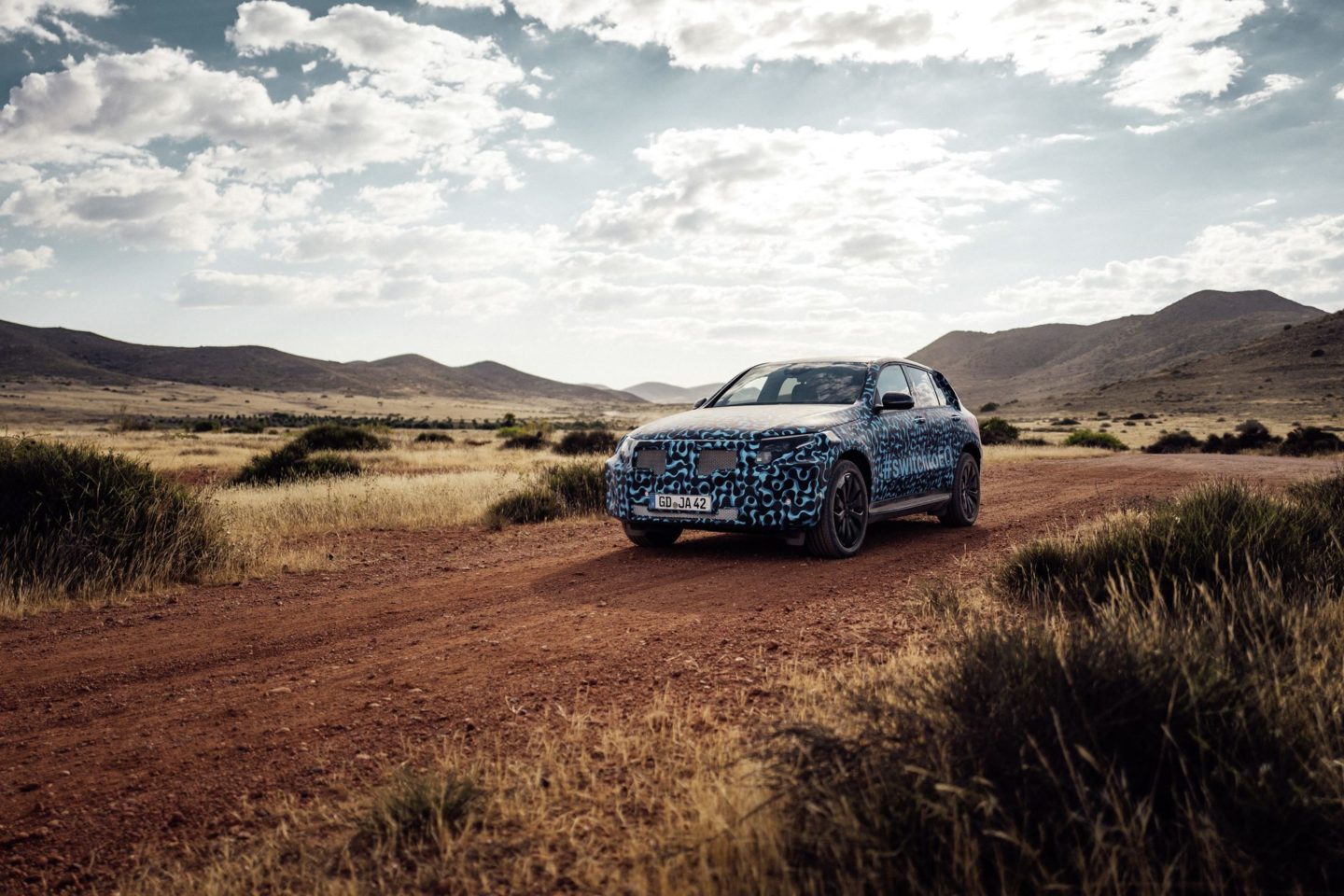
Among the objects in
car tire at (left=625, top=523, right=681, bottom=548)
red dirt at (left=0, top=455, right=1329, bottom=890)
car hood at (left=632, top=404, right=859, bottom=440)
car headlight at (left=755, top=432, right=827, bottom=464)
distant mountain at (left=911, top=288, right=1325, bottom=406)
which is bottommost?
red dirt at (left=0, top=455, right=1329, bottom=890)

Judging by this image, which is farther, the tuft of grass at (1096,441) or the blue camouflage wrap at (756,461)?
the tuft of grass at (1096,441)

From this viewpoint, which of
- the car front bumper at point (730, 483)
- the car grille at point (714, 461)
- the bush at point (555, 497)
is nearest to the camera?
the car front bumper at point (730, 483)

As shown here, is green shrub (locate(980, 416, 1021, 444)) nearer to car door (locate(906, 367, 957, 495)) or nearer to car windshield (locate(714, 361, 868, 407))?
car door (locate(906, 367, 957, 495))

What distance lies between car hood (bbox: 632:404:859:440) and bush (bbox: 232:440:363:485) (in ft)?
42.8

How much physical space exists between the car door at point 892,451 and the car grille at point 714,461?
162 cm

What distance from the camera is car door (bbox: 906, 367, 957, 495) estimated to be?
406 inches

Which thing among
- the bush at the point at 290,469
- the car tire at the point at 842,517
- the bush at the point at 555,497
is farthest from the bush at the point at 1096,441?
the car tire at the point at 842,517

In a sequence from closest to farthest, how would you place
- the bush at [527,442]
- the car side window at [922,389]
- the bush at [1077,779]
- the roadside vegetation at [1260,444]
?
the bush at [1077,779]
the car side window at [922,389]
the roadside vegetation at [1260,444]
the bush at [527,442]

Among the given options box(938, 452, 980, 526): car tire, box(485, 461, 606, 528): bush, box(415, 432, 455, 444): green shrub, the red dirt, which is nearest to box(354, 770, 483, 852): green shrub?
the red dirt

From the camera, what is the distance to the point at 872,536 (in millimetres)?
10469

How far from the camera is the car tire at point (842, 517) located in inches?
337

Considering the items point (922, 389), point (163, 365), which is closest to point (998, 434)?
point (922, 389)

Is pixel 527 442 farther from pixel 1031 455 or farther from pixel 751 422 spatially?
pixel 751 422

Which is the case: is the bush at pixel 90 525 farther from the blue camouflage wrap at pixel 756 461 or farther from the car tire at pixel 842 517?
the car tire at pixel 842 517
